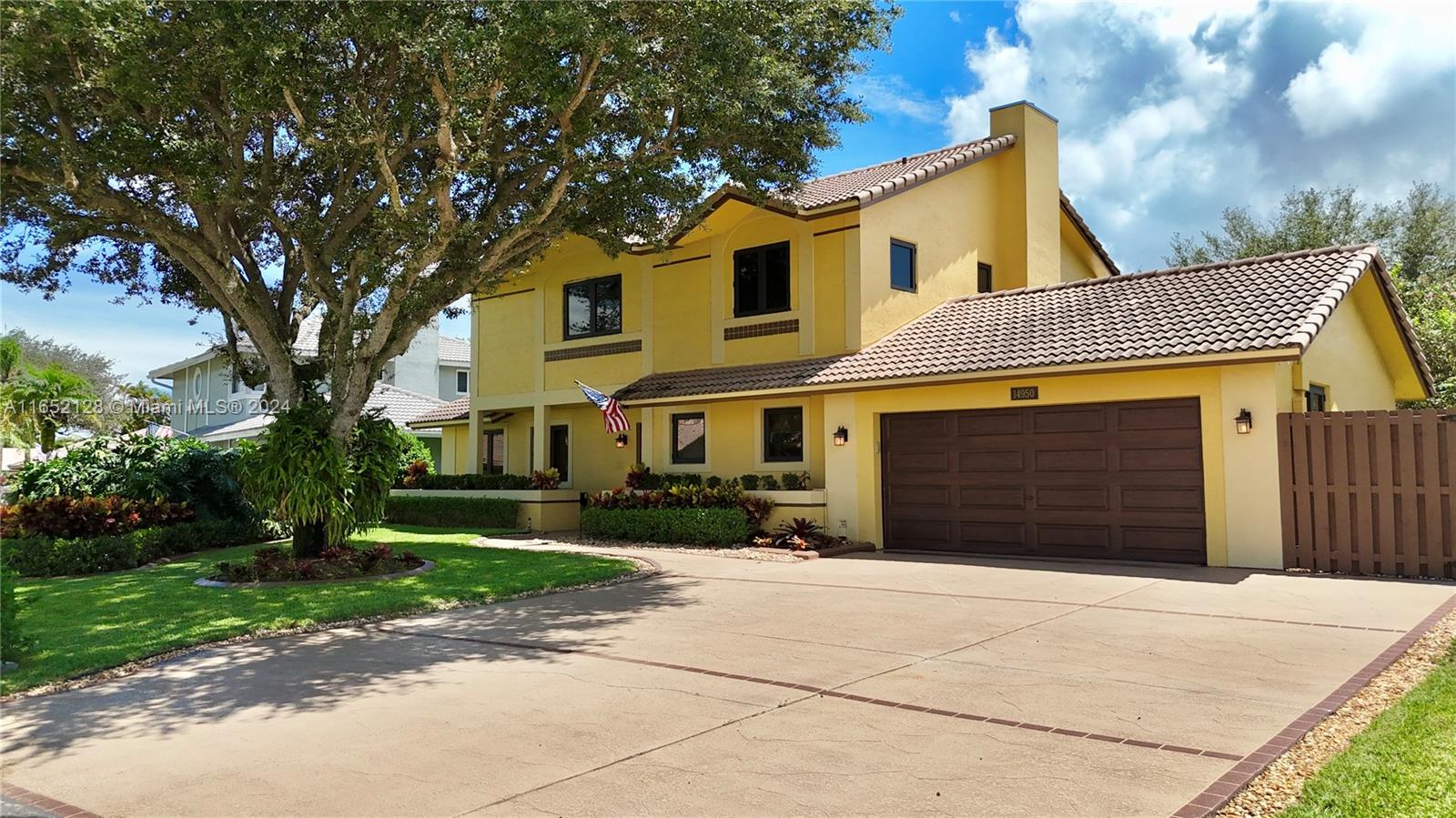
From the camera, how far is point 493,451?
27.0 m

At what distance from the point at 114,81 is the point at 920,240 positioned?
14.0 m

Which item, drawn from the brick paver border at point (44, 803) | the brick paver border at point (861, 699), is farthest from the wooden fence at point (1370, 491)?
the brick paver border at point (44, 803)

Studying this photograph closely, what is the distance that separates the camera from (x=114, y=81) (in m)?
11.5

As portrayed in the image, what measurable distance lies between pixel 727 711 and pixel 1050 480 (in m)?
10.5

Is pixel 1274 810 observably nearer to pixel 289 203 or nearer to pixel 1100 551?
pixel 1100 551

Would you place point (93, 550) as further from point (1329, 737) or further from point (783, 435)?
point (1329, 737)

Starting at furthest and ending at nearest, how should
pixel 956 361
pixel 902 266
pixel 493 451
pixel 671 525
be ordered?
pixel 493 451 < pixel 902 266 < pixel 671 525 < pixel 956 361

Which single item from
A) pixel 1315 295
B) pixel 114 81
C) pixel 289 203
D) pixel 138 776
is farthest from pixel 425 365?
pixel 138 776

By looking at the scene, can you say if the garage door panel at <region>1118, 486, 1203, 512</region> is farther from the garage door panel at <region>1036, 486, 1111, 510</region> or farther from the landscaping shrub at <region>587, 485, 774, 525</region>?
the landscaping shrub at <region>587, 485, 774, 525</region>

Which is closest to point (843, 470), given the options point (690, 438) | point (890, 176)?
point (690, 438)

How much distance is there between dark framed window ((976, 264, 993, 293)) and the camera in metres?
21.6

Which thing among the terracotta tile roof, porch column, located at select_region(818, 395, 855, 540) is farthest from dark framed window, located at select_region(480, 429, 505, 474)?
porch column, located at select_region(818, 395, 855, 540)

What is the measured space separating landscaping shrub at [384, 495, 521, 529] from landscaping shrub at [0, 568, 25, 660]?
532 inches

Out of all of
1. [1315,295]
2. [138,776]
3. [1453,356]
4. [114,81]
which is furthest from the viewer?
[1453,356]
